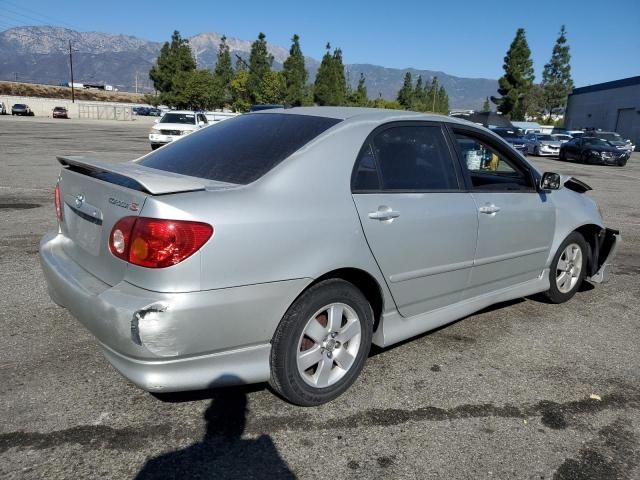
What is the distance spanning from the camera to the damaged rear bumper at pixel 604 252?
5.04 m

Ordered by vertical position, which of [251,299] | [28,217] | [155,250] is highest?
[155,250]

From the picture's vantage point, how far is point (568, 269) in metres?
4.81

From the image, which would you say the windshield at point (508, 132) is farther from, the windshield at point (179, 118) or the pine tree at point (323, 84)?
the pine tree at point (323, 84)

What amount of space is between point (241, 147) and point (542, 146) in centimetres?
2979

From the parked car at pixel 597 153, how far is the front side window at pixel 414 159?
2536cm

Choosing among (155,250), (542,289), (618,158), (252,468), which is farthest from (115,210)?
(618,158)

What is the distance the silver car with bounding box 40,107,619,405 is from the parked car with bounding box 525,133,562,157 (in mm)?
28018

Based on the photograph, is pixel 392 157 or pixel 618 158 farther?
pixel 618 158

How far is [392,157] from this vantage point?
131 inches

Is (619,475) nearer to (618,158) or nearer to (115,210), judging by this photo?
(115,210)

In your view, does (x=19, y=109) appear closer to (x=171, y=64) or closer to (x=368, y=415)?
(x=171, y=64)

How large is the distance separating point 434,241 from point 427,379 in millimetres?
858

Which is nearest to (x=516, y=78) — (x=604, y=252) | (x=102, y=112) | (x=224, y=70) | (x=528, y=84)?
(x=528, y=84)

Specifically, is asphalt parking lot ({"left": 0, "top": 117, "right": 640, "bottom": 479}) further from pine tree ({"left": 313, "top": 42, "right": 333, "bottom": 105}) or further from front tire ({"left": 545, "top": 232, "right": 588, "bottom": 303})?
pine tree ({"left": 313, "top": 42, "right": 333, "bottom": 105})
